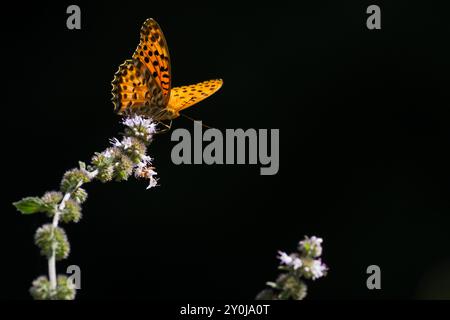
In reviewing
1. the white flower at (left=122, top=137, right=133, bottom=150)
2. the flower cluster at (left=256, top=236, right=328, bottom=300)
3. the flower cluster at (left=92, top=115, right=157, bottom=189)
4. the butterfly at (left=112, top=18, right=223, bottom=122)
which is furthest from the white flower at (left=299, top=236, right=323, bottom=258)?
the butterfly at (left=112, top=18, right=223, bottom=122)

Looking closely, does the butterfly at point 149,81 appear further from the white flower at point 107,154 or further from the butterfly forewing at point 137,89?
the white flower at point 107,154

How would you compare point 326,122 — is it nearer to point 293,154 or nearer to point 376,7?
point 293,154

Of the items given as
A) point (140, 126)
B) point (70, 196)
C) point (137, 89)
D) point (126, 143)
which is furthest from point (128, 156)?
point (137, 89)

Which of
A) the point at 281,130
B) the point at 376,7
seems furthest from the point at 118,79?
the point at 376,7

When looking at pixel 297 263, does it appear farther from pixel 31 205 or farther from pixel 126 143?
pixel 126 143

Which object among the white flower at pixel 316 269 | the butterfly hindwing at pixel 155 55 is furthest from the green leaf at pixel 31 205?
the butterfly hindwing at pixel 155 55

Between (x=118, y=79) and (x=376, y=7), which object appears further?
(x=376, y=7)

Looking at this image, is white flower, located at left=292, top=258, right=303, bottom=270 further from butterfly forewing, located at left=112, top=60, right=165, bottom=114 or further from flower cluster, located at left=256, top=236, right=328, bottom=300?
butterfly forewing, located at left=112, top=60, right=165, bottom=114

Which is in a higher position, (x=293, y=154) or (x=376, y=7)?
(x=376, y=7)
